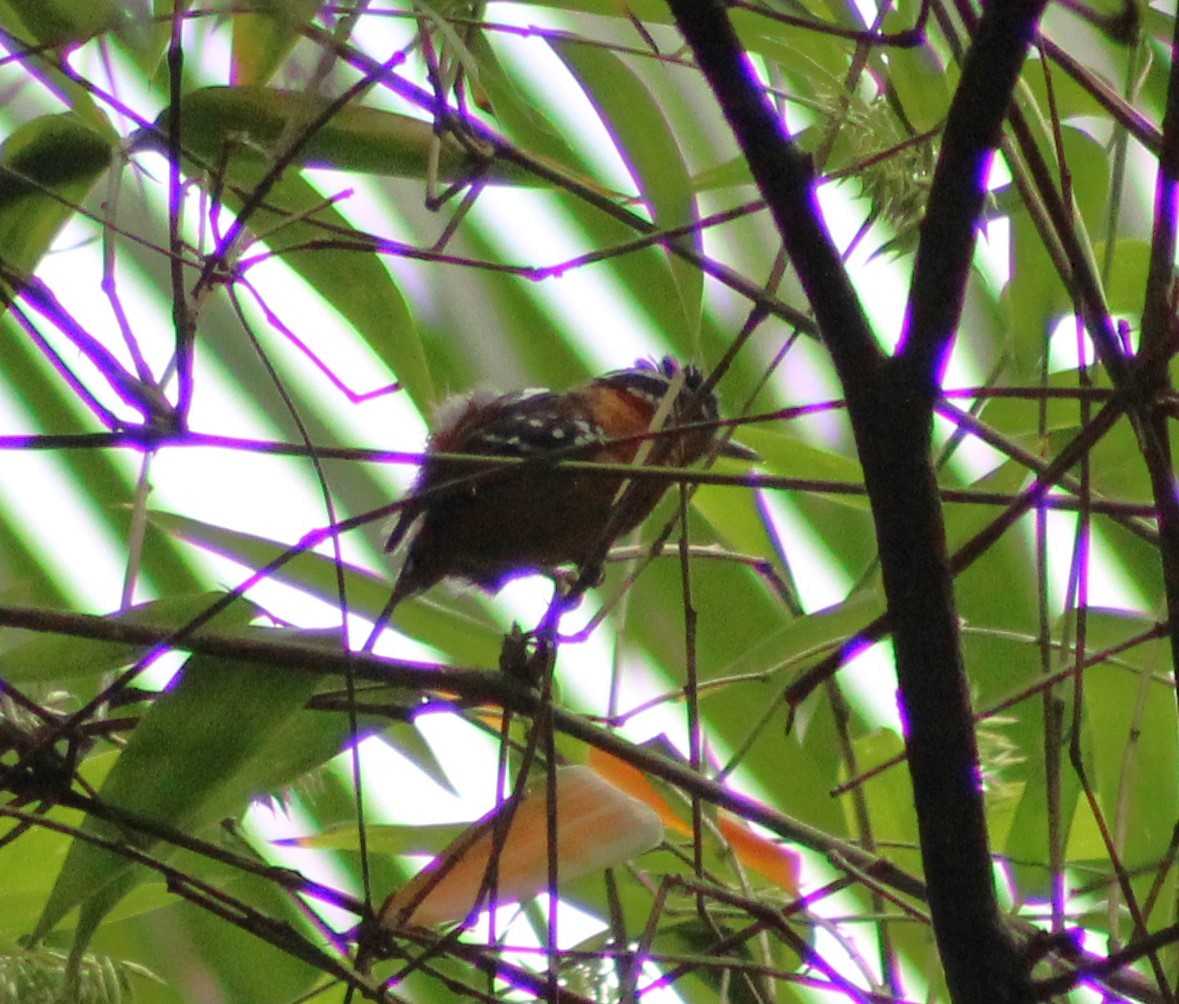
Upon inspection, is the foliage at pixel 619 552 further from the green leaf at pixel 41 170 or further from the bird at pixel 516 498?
the bird at pixel 516 498

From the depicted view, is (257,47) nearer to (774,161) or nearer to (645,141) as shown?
(645,141)

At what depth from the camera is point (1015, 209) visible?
678mm


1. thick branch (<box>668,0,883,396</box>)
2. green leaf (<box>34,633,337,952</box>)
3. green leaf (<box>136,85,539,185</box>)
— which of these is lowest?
green leaf (<box>34,633,337,952</box>)

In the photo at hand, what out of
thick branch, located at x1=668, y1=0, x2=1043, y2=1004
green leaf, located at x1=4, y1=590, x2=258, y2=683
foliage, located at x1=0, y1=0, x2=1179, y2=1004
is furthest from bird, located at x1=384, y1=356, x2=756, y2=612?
thick branch, located at x1=668, y1=0, x2=1043, y2=1004

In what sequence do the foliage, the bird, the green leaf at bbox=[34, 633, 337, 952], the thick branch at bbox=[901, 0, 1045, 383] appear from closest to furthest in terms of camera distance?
the thick branch at bbox=[901, 0, 1045, 383], the foliage, the green leaf at bbox=[34, 633, 337, 952], the bird

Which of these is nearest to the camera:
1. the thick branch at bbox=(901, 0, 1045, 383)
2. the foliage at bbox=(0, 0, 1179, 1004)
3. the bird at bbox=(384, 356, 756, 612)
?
the thick branch at bbox=(901, 0, 1045, 383)

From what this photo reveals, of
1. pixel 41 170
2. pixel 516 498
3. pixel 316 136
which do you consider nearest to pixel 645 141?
pixel 316 136

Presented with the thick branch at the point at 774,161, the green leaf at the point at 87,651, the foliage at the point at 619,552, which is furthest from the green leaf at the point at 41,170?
the thick branch at the point at 774,161

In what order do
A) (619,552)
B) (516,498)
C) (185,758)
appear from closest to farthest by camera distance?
(185,758), (619,552), (516,498)

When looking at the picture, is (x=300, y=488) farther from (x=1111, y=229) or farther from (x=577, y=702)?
(x=1111, y=229)

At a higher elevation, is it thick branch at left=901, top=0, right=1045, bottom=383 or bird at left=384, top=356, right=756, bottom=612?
bird at left=384, top=356, right=756, bottom=612

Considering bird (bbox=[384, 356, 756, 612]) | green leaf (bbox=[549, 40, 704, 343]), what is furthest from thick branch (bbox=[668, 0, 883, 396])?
bird (bbox=[384, 356, 756, 612])

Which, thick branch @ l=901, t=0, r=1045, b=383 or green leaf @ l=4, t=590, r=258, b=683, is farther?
green leaf @ l=4, t=590, r=258, b=683

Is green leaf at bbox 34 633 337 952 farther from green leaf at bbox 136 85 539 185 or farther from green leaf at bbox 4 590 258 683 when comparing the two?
green leaf at bbox 136 85 539 185
